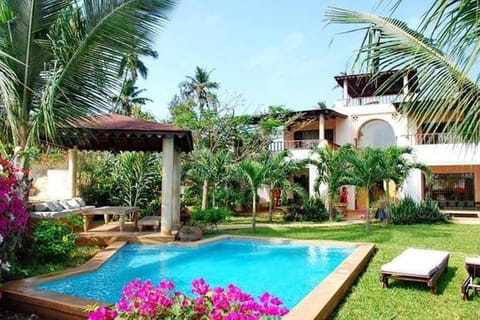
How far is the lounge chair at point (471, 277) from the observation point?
6.24 m

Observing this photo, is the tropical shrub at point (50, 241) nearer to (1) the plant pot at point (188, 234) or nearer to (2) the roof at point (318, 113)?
(1) the plant pot at point (188, 234)

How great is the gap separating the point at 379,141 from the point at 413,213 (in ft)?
34.1

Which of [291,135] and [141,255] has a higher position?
[291,135]

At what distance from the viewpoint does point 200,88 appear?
3094cm

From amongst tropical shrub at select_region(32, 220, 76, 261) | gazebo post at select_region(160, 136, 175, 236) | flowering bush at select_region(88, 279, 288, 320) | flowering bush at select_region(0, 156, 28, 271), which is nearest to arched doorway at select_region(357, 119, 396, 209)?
gazebo post at select_region(160, 136, 175, 236)

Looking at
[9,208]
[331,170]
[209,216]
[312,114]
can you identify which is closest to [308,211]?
[331,170]

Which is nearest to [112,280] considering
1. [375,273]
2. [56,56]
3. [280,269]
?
[280,269]

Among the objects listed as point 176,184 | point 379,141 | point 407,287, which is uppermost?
point 379,141

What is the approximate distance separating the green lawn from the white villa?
7568 mm

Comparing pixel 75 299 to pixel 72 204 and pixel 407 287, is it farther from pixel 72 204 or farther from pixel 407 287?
pixel 72 204

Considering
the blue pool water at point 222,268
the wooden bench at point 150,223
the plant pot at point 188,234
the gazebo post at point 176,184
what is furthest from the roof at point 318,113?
the plant pot at point 188,234

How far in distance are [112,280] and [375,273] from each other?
552cm

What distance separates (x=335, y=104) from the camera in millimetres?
27641

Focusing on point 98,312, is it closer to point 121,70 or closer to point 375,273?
point 121,70
